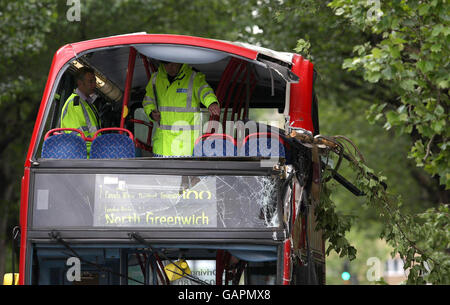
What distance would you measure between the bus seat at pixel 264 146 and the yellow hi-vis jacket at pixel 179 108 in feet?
2.88

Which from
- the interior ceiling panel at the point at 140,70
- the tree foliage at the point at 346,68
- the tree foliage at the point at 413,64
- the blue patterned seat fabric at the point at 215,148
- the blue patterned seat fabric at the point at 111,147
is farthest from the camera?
the tree foliage at the point at 346,68

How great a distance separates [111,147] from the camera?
7.51 metres

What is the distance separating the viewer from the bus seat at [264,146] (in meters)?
7.32

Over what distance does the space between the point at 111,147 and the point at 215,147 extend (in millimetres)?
925

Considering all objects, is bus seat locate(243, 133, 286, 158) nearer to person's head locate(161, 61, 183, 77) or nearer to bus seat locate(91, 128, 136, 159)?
bus seat locate(91, 128, 136, 159)

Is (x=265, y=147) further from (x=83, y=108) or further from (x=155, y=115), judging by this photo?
(x=83, y=108)

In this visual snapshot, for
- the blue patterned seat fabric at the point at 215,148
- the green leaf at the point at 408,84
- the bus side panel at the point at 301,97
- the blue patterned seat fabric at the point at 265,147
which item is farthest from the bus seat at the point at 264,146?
the green leaf at the point at 408,84

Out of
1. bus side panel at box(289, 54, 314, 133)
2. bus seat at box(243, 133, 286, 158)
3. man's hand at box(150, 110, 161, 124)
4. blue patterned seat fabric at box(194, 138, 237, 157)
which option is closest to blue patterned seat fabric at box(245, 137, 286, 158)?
bus seat at box(243, 133, 286, 158)

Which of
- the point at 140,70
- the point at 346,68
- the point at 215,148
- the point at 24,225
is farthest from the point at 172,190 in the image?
the point at 346,68

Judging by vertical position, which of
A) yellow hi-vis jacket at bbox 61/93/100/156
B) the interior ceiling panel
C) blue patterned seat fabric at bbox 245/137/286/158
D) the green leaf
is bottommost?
blue patterned seat fabric at bbox 245/137/286/158

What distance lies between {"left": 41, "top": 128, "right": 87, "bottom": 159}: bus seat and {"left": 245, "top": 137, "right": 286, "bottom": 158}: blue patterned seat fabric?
146 cm

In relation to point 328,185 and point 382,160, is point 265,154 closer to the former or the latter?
point 328,185

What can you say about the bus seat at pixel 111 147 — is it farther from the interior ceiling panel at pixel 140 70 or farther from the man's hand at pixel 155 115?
the interior ceiling panel at pixel 140 70

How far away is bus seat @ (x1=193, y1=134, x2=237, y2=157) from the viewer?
7387 millimetres
